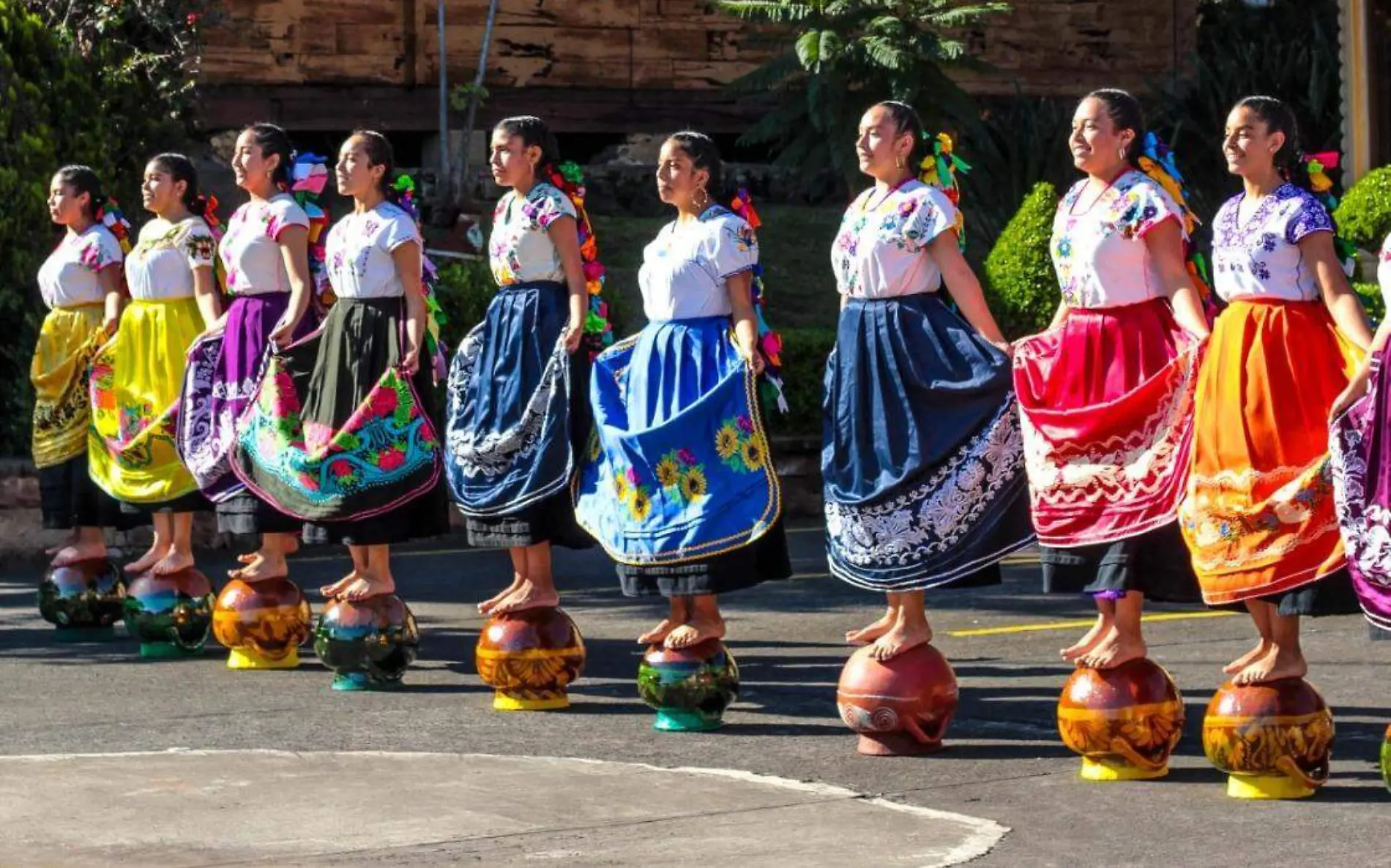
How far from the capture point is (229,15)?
1856cm

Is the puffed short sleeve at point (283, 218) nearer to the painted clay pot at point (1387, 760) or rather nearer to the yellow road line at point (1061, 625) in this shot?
the yellow road line at point (1061, 625)

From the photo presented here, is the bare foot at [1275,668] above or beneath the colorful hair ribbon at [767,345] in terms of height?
beneath

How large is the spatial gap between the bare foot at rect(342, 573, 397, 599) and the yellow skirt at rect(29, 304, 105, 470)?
2182 millimetres

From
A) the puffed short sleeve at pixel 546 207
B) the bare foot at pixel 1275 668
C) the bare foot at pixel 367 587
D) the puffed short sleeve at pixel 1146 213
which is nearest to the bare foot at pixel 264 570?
the bare foot at pixel 367 587

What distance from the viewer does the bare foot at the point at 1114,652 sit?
7.18 metres

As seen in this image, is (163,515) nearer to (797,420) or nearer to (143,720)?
(143,720)

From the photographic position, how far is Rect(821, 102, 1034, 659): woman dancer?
750 centimetres

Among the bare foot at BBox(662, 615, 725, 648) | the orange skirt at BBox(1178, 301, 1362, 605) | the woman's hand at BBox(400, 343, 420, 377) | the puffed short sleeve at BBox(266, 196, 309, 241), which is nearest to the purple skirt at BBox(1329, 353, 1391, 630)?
the orange skirt at BBox(1178, 301, 1362, 605)

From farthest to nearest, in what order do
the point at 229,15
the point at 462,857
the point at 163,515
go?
the point at 229,15
the point at 163,515
the point at 462,857

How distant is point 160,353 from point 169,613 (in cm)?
110

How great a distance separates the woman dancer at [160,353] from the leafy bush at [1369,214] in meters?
8.47

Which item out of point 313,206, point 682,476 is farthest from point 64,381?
point 682,476

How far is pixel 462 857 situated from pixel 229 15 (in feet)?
43.5

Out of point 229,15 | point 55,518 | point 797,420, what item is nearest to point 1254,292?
point 55,518
